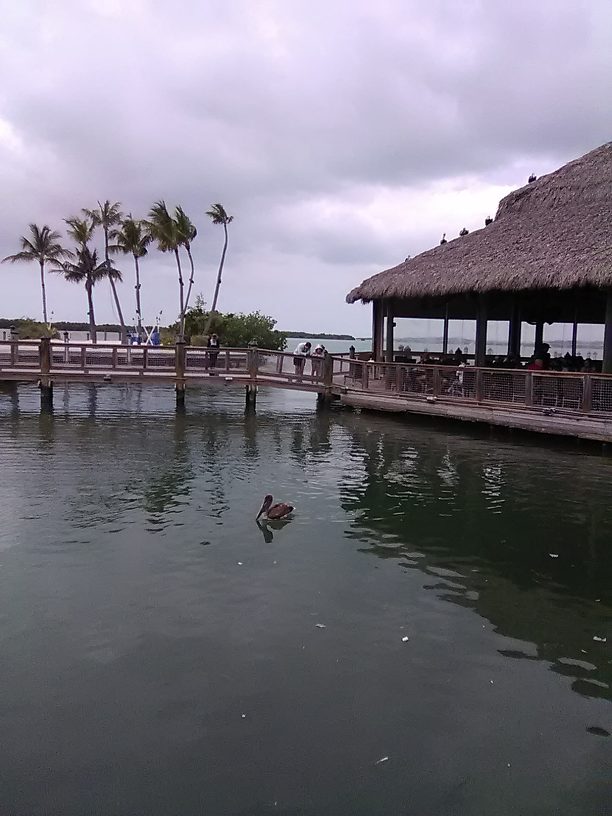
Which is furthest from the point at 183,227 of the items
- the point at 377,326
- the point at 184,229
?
the point at 377,326

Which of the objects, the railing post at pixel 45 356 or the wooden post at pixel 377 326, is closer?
the railing post at pixel 45 356

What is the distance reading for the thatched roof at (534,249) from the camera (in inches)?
655

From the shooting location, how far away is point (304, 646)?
20.3ft

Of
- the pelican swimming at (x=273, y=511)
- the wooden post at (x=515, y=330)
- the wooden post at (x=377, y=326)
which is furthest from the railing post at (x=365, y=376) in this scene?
the pelican swimming at (x=273, y=511)

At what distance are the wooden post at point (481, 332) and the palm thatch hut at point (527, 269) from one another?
31 millimetres

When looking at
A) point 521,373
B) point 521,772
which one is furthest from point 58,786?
point 521,373

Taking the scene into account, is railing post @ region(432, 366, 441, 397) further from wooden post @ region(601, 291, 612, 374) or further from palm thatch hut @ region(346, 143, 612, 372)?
wooden post @ region(601, 291, 612, 374)

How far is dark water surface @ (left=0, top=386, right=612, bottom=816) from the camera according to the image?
14.6 ft

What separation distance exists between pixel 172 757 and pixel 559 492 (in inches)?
366

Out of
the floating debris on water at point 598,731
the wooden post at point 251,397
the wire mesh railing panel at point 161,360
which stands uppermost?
the wire mesh railing panel at point 161,360

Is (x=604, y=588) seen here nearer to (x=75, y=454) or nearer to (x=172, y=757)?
(x=172, y=757)

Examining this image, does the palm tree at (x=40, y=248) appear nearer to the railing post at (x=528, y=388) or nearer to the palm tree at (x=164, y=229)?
the palm tree at (x=164, y=229)

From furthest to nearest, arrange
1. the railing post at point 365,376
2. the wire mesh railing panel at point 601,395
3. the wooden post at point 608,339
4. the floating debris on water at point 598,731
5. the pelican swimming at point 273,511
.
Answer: the railing post at point 365,376 < the wooden post at point 608,339 < the wire mesh railing panel at point 601,395 < the pelican swimming at point 273,511 < the floating debris on water at point 598,731

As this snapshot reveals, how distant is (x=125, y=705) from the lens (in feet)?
17.1
